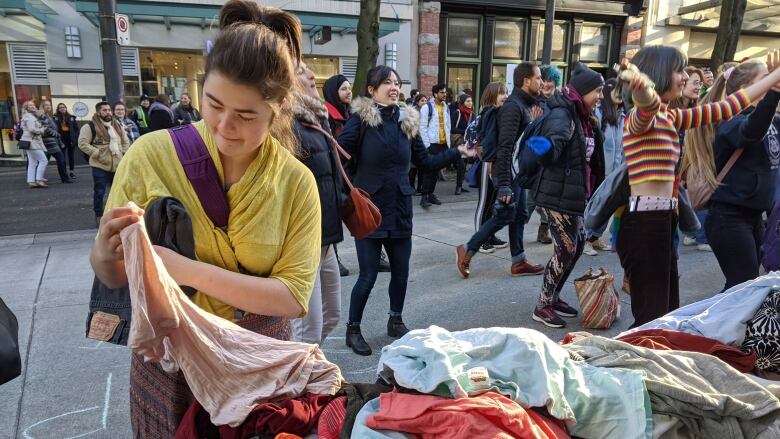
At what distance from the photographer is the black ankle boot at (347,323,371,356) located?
3641 millimetres

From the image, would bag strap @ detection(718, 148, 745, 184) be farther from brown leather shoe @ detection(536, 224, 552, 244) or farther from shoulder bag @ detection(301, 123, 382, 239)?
brown leather shoe @ detection(536, 224, 552, 244)

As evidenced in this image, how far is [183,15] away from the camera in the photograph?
13062 millimetres

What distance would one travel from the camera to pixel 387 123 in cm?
368

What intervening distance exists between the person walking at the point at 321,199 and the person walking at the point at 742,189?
2.37 m

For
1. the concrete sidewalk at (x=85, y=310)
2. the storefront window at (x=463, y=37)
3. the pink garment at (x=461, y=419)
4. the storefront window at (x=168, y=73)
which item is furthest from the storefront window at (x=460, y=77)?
the pink garment at (x=461, y=419)

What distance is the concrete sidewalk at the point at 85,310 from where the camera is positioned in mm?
2898

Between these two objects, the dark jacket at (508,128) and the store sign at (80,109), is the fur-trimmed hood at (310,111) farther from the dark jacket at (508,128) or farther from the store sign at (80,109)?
the store sign at (80,109)

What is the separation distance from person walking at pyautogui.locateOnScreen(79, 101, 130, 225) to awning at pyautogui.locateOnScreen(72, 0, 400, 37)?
18.9 ft

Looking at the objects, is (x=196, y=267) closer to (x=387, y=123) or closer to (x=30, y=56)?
(x=387, y=123)

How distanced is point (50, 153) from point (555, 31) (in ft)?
46.9

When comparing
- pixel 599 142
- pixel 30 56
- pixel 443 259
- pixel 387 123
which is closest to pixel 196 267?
pixel 387 123

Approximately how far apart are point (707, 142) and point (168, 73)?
13.9 metres

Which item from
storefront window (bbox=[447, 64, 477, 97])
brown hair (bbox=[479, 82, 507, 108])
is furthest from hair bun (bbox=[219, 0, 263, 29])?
storefront window (bbox=[447, 64, 477, 97])

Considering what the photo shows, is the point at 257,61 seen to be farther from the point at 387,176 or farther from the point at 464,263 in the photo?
the point at 464,263
